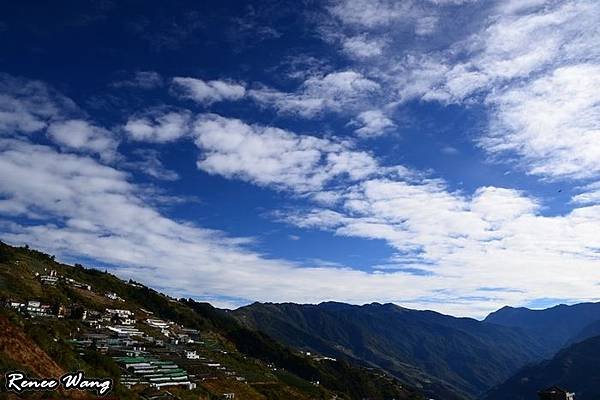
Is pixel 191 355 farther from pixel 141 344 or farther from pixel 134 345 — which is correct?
pixel 134 345

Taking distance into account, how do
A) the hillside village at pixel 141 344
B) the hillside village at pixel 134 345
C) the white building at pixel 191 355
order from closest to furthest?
the hillside village at pixel 134 345, the hillside village at pixel 141 344, the white building at pixel 191 355

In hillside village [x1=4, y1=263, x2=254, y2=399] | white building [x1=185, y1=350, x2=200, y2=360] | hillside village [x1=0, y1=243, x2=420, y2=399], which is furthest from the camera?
white building [x1=185, y1=350, x2=200, y2=360]

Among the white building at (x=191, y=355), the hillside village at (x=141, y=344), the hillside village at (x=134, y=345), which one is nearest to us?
the hillside village at (x=134, y=345)

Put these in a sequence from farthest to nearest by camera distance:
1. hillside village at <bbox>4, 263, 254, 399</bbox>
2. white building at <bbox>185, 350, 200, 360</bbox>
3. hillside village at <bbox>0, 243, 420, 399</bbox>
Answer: white building at <bbox>185, 350, 200, 360</bbox> < hillside village at <bbox>4, 263, 254, 399</bbox> < hillside village at <bbox>0, 243, 420, 399</bbox>

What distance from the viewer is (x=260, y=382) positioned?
140500 millimetres

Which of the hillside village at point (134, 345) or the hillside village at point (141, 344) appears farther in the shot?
the hillside village at point (141, 344)

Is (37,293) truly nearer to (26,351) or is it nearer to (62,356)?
(62,356)

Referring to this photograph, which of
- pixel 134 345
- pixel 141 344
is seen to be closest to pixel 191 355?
pixel 141 344

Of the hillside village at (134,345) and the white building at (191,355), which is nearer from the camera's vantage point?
the hillside village at (134,345)

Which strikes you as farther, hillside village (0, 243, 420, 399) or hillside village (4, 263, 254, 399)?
hillside village (4, 263, 254, 399)

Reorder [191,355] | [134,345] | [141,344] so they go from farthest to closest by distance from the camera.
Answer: [191,355], [141,344], [134,345]

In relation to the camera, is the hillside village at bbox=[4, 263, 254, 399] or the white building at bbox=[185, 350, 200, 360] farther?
the white building at bbox=[185, 350, 200, 360]

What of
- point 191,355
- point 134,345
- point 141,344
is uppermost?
point 141,344

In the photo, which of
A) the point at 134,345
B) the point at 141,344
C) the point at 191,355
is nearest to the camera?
the point at 134,345
